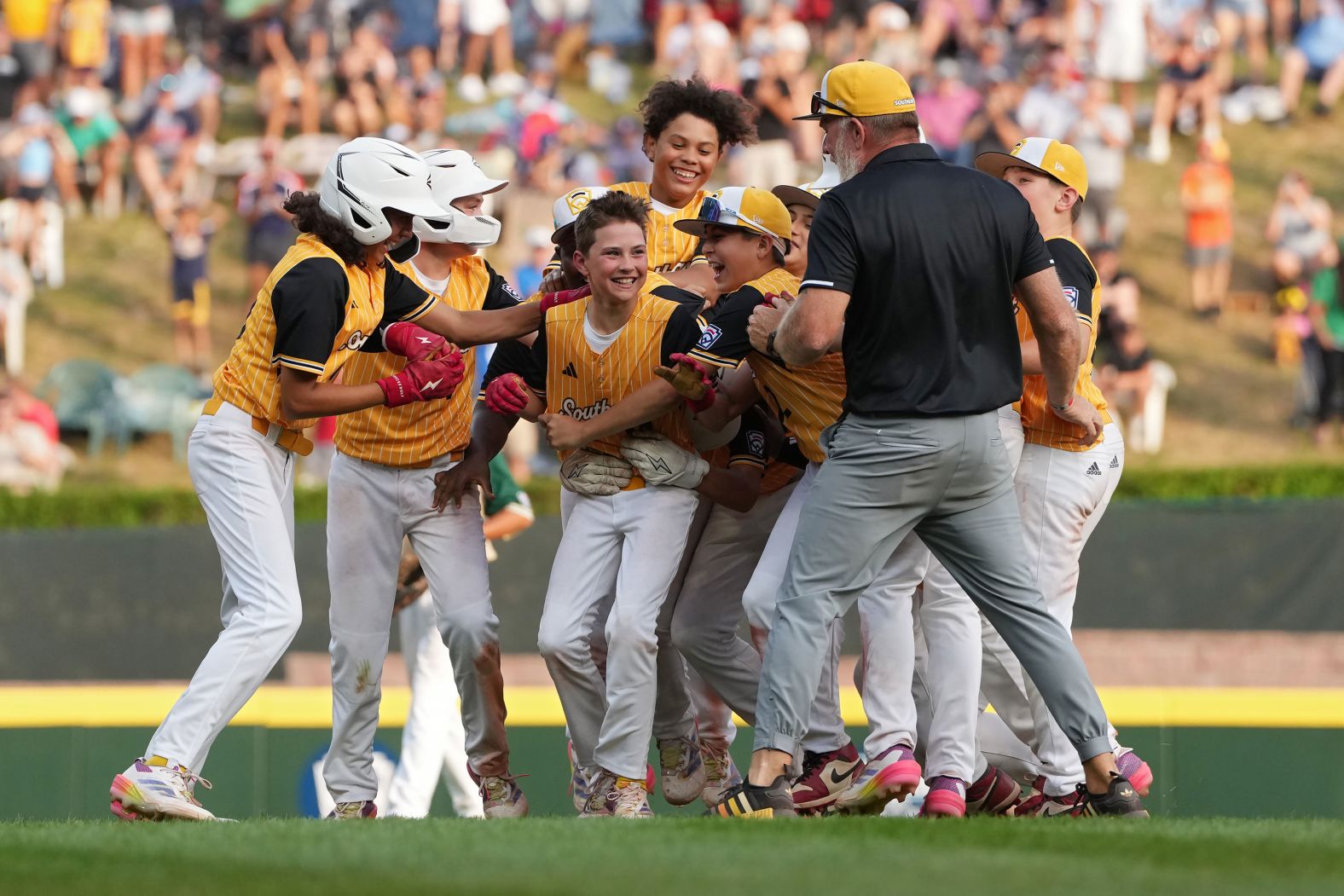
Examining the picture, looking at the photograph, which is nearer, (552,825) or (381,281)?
(552,825)

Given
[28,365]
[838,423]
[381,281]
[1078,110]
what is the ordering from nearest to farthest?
[838,423], [381,281], [1078,110], [28,365]

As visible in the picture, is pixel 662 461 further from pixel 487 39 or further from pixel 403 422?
pixel 487 39

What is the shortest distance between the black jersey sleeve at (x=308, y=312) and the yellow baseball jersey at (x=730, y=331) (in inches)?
53.9

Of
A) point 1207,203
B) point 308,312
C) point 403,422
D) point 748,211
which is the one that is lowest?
point 403,422

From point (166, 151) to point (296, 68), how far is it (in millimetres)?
2163

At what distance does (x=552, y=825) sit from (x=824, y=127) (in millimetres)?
2639

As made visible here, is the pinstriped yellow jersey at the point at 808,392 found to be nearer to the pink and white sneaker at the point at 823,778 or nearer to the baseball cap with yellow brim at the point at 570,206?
the baseball cap with yellow brim at the point at 570,206

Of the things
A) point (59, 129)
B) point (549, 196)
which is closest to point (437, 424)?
point (549, 196)

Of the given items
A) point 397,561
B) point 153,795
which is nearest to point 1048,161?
point 397,561

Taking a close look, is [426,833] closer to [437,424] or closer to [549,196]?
[437,424]

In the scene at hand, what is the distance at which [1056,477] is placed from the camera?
7.15 metres

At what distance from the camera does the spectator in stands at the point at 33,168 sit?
74.9 ft

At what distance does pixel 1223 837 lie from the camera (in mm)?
5762

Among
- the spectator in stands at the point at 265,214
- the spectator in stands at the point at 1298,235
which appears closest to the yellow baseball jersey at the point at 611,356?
the spectator in stands at the point at 265,214
